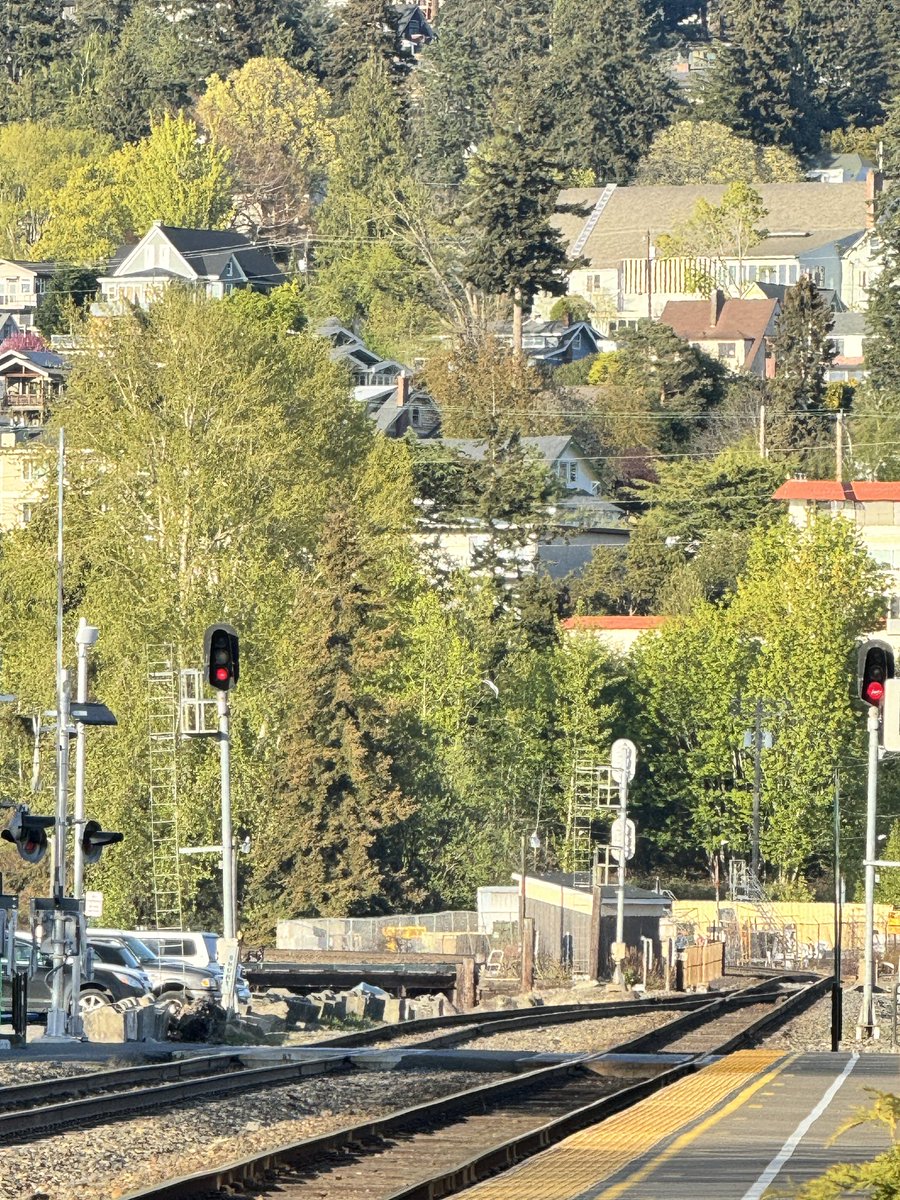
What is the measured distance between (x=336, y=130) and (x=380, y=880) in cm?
12579

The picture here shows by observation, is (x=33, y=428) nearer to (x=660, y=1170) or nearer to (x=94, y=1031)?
(x=94, y=1031)

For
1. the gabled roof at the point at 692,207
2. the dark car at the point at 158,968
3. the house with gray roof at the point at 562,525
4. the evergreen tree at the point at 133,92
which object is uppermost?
the evergreen tree at the point at 133,92

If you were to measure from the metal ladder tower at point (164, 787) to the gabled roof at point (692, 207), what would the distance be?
110 meters

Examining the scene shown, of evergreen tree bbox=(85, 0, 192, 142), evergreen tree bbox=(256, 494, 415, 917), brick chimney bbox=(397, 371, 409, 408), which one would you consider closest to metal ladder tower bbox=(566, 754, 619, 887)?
evergreen tree bbox=(256, 494, 415, 917)

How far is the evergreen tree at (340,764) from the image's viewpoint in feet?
218

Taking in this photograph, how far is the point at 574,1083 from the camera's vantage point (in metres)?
23.6

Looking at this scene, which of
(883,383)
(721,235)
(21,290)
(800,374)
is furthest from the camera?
(721,235)

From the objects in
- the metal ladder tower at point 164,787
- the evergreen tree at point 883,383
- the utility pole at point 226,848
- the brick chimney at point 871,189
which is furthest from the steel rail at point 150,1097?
the brick chimney at point 871,189

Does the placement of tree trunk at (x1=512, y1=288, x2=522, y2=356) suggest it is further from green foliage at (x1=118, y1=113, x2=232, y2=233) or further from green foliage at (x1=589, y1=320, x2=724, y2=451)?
green foliage at (x1=118, y1=113, x2=232, y2=233)

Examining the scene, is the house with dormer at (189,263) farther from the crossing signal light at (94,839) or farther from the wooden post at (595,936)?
the crossing signal light at (94,839)

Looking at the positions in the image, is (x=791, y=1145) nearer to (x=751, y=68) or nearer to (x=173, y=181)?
(x=173, y=181)

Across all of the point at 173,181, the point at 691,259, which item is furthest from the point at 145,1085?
the point at 173,181

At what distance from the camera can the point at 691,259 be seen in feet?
539

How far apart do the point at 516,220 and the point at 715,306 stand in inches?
1380
